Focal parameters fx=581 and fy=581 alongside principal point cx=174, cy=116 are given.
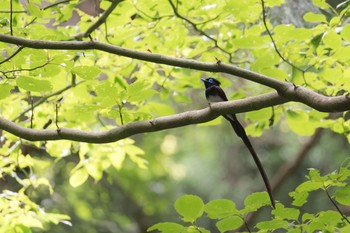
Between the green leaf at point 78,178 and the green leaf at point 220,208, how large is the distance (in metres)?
1.33

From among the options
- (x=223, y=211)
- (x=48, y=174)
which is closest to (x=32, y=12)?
(x=223, y=211)

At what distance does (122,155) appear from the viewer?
301 centimetres

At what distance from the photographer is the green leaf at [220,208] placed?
1.66 metres

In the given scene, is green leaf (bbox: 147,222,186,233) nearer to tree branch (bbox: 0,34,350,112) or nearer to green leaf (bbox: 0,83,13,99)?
tree branch (bbox: 0,34,350,112)

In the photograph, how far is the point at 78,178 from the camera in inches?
115

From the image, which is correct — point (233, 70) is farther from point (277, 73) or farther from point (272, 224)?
point (277, 73)

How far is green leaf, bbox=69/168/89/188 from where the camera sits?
114 inches

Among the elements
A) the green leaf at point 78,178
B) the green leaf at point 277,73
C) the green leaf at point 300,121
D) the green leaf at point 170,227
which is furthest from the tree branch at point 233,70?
the green leaf at point 78,178

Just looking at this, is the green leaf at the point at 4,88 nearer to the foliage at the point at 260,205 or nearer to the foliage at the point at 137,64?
the foliage at the point at 137,64

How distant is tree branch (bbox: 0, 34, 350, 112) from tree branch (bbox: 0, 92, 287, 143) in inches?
1.6

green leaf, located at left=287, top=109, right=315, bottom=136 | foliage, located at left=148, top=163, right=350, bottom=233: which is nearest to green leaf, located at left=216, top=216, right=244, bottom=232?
foliage, located at left=148, top=163, right=350, bottom=233

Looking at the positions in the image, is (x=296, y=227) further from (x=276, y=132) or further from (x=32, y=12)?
(x=276, y=132)

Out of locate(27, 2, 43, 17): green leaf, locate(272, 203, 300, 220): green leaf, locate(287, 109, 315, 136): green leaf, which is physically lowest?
locate(287, 109, 315, 136): green leaf

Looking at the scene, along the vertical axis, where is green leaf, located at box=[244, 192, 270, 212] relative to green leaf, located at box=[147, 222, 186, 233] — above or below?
A: above
